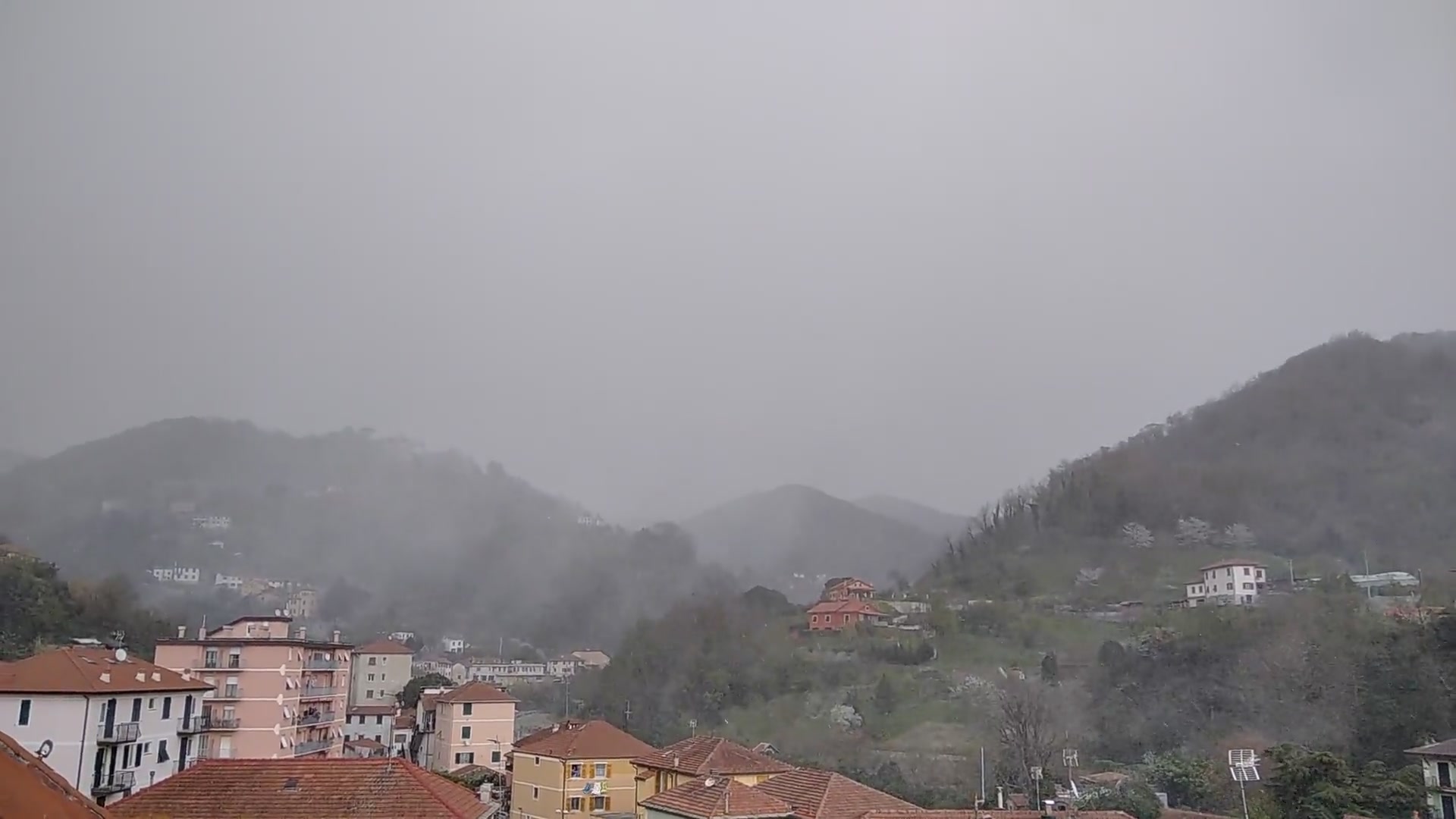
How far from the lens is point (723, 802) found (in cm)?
1709

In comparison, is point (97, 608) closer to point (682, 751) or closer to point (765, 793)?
point (682, 751)

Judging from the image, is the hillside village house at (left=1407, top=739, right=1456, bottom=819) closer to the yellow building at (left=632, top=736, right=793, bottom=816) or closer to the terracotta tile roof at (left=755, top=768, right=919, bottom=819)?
the terracotta tile roof at (left=755, top=768, right=919, bottom=819)

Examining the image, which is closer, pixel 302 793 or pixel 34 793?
pixel 34 793

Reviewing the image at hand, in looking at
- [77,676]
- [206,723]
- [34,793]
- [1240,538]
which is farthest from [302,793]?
[1240,538]

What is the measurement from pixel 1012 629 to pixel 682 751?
122 feet

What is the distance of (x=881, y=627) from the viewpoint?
206 feet

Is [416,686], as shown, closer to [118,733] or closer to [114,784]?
[118,733]

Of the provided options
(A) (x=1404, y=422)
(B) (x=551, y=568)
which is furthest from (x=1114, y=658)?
(B) (x=551, y=568)

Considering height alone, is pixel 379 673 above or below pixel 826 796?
above

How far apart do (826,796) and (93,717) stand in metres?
17.7

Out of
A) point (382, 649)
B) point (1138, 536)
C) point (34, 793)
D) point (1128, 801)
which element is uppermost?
point (1138, 536)

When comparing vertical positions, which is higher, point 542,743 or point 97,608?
point 97,608

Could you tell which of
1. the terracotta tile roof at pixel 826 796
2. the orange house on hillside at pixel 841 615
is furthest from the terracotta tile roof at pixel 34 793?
the orange house on hillside at pixel 841 615

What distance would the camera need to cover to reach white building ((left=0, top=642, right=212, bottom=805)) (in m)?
22.4
